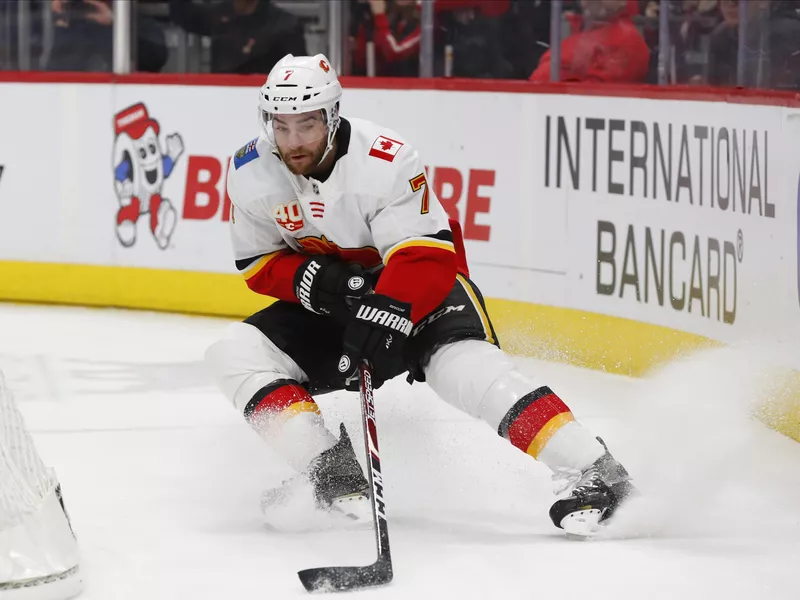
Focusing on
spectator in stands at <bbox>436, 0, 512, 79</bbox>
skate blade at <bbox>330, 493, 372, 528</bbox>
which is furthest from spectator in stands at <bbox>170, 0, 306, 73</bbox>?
skate blade at <bbox>330, 493, 372, 528</bbox>

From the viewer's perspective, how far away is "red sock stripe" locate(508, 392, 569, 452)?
2.73m

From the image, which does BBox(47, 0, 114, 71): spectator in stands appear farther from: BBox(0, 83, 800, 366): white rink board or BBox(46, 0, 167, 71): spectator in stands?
BBox(0, 83, 800, 366): white rink board

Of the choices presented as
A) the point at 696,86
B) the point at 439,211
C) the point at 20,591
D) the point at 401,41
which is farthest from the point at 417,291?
Answer: the point at 401,41

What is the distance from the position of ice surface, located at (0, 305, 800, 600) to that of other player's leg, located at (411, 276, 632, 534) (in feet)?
0.22

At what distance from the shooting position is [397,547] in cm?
271

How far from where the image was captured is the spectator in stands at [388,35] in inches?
221

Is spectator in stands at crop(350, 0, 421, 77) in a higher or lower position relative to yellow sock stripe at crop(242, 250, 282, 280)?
higher

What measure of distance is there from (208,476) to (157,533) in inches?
21.1

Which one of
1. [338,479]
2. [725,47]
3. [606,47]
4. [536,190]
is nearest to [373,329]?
[338,479]

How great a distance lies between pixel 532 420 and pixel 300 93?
81 cm

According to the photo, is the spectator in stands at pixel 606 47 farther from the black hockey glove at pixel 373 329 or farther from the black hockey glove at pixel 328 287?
the black hockey glove at pixel 373 329

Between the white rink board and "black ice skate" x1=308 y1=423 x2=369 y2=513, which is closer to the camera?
"black ice skate" x1=308 y1=423 x2=369 y2=513

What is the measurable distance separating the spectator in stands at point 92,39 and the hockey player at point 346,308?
10.2 ft

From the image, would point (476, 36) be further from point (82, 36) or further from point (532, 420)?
point (532, 420)
